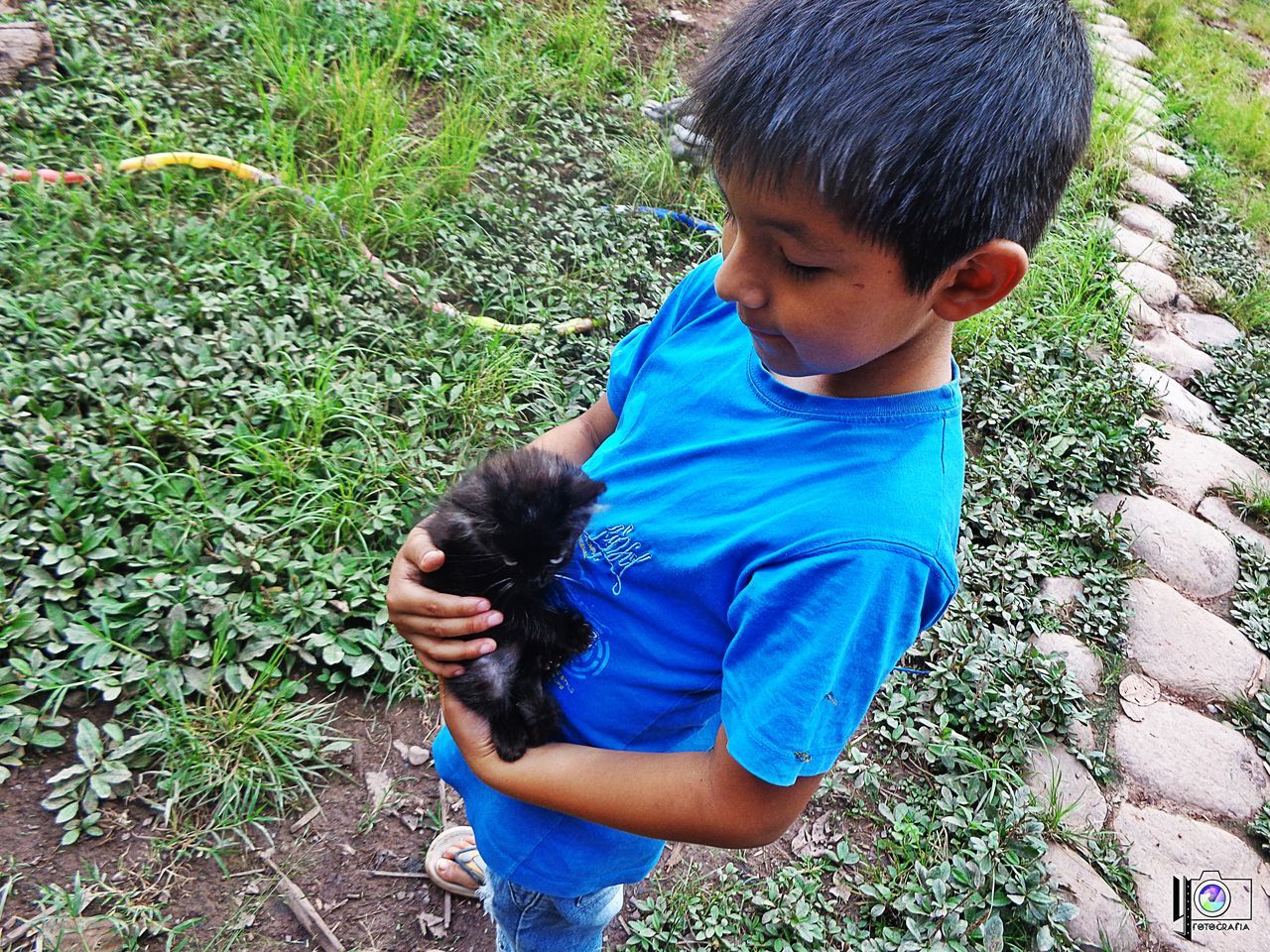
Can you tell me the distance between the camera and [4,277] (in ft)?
11.4

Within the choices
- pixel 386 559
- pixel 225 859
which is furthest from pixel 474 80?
pixel 225 859

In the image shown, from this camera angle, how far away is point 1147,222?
20.0 ft

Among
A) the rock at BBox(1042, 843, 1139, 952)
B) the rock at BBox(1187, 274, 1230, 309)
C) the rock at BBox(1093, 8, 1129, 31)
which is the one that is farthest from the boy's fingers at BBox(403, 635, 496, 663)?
the rock at BBox(1093, 8, 1129, 31)

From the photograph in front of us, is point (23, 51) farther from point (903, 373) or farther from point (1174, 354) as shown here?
point (1174, 354)

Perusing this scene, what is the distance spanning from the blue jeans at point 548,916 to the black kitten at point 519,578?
1.47ft

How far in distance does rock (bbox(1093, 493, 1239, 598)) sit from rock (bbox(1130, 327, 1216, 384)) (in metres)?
1.29

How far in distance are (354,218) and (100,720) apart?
2.42 metres

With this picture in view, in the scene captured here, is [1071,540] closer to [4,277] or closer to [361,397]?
[361,397]

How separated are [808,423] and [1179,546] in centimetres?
322

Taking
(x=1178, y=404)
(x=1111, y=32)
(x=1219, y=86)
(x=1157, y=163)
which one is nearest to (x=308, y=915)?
(x=1178, y=404)

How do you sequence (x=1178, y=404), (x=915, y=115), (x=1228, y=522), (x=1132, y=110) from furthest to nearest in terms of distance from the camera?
(x=1132, y=110) → (x=1178, y=404) → (x=1228, y=522) → (x=915, y=115)

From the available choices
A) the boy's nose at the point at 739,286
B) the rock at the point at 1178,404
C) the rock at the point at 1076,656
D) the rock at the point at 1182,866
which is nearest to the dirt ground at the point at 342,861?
the rock at the point at 1182,866

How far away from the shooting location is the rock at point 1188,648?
343cm

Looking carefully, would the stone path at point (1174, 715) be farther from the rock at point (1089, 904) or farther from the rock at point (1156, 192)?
the rock at point (1156, 192)
